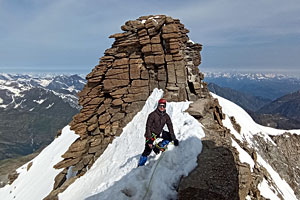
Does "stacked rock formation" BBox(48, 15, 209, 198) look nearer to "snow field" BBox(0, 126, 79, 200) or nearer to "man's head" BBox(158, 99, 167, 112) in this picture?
"snow field" BBox(0, 126, 79, 200)

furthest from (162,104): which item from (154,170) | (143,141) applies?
(143,141)

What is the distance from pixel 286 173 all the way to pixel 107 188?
29.3m

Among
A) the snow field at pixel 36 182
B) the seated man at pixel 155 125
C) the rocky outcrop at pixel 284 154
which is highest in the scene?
the seated man at pixel 155 125

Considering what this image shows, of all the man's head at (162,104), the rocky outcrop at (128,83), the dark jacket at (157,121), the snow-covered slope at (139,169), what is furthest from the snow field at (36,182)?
the man's head at (162,104)

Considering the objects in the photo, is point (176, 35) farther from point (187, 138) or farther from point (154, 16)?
point (187, 138)

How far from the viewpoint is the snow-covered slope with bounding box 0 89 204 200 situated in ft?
38.0

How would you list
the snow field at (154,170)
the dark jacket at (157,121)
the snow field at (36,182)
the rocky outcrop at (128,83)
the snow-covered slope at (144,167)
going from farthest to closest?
the snow field at (36,182), the rocky outcrop at (128,83), the dark jacket at (157,121), the snow-covered slope at (144,167), the snow field at (154,170)

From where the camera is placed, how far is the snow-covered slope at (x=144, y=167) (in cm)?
1159

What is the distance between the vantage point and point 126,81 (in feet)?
82.7

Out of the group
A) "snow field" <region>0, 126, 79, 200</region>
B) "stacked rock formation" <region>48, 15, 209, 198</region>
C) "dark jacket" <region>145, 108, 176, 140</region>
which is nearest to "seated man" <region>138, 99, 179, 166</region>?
"dark jacket" <region>145, 108, 176, 140</region>

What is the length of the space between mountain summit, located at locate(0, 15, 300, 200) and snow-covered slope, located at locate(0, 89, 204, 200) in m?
0.06

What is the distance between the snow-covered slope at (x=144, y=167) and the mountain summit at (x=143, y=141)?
0.06m

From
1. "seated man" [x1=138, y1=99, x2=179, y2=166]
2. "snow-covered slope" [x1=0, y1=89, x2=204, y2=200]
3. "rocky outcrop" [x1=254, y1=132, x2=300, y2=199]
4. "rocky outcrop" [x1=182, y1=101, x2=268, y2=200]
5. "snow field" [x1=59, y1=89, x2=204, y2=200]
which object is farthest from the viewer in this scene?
"rocky outcrop" [x1=254, y1=132, x2=300, y2=199]

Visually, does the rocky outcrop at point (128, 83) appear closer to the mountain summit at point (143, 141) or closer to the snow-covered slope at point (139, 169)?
the mountain summit at point (143, 141)
